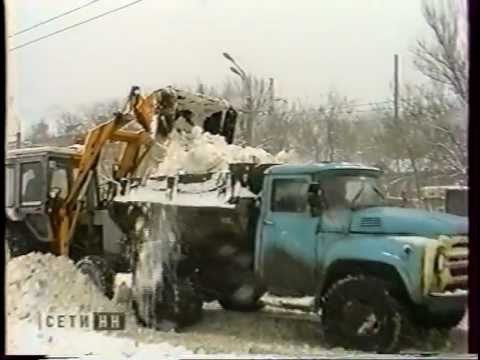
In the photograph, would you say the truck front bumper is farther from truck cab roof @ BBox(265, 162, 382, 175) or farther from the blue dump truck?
truck cab roof @ BBox(265, 162, 382, 175)

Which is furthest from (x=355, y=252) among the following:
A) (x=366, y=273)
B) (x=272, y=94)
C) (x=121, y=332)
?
(x=121, y=332)

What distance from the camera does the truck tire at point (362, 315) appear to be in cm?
166

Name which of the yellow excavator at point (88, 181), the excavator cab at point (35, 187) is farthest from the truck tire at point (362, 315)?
the excavator cab at point (35, 187)

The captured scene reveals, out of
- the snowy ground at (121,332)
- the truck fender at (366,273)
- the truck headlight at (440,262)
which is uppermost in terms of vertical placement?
the truck headlight at (440,262)

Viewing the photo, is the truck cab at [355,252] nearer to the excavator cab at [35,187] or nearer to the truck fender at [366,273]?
the truck fender at [366,273]

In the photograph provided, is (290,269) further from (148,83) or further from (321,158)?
(148,83)

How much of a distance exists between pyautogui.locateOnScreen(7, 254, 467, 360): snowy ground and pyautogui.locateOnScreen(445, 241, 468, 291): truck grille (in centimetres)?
22

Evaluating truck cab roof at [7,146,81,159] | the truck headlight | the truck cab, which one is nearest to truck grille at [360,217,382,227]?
the truck cab

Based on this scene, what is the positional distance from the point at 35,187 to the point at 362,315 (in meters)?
0.60

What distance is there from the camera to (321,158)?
1.70m

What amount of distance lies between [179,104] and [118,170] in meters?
0.16

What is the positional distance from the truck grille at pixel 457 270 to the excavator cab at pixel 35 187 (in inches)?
26.0

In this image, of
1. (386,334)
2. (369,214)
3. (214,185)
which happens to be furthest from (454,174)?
(214,185)

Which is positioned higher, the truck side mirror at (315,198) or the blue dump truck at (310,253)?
the truck side mirror at (315,198)
